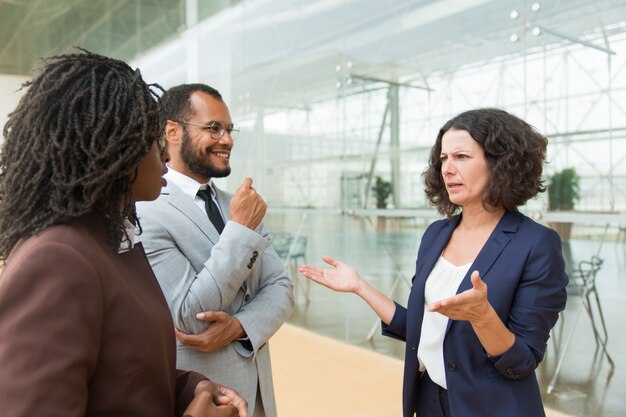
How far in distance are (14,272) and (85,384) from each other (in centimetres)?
18

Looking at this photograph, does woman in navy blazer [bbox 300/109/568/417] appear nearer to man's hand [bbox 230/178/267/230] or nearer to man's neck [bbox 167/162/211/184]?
man's hand [bbox 230/178/267/230]

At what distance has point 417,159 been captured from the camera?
4438mm

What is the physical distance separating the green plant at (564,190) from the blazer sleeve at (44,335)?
3.29 meters

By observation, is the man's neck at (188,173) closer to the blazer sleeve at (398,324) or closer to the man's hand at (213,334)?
the man's hand at (213,334)

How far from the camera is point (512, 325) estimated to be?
1.39 m

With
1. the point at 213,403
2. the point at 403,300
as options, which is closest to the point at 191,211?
the point at 213,403

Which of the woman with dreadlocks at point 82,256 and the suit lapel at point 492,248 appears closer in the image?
the woman with dreadlocks at point 82,256

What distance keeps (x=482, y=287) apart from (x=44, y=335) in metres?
0.89

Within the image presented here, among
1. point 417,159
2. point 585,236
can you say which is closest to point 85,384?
point 585,236

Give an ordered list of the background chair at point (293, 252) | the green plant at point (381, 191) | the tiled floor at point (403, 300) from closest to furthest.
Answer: the tiled floor at point (403, 300) → the green plant at point (381, 191) → the background chair at point (293, 252)

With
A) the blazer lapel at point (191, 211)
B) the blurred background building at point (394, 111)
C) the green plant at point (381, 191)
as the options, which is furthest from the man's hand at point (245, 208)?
the green plant at point (381, 191)

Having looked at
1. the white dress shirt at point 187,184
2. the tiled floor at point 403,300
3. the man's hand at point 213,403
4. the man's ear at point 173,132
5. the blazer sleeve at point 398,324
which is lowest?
the tiled floor at point 403,300

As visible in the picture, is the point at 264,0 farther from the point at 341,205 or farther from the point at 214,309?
the point at 214,309

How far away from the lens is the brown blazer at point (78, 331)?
0.68m
